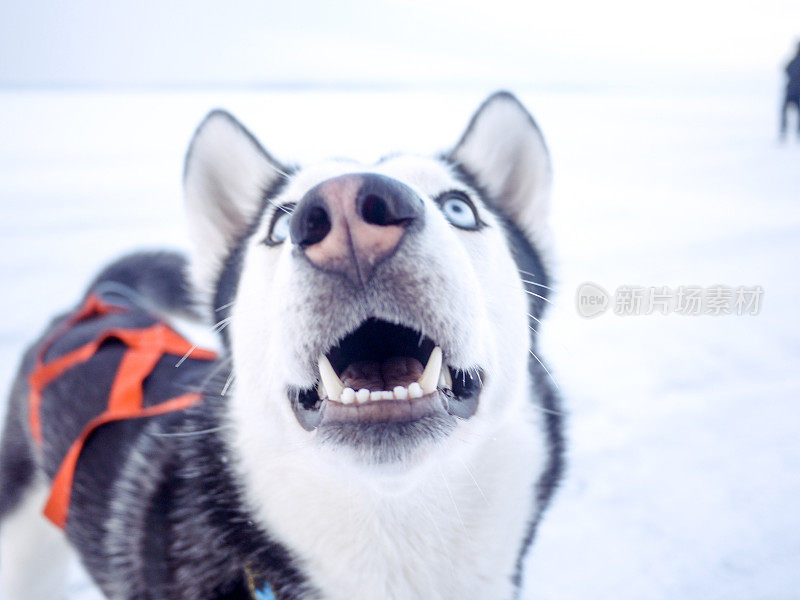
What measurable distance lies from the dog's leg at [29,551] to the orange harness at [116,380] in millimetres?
223

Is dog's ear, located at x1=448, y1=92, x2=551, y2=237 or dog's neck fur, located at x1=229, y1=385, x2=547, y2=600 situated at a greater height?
dog's ear, located at x1=448, y1=92, x2=551, y2=237

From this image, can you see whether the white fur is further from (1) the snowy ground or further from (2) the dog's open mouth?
(1) the snowy ground

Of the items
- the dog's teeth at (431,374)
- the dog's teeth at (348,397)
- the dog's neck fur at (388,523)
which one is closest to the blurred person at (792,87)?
the dog's neck fur at (388,523)

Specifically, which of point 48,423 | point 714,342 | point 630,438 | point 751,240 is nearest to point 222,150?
point 48,423

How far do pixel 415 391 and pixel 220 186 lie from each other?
2.57 ft

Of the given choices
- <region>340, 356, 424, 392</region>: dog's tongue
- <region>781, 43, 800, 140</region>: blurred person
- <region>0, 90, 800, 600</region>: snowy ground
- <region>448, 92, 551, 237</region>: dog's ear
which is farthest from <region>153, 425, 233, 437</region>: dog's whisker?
<region>781, 43, 800, 140</region>: blurred person

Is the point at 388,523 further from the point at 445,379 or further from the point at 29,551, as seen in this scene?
the point at 29,551

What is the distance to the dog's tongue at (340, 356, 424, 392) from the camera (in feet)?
2.75

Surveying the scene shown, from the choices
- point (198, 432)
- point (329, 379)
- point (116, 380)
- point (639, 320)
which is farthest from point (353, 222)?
point (639, 320)

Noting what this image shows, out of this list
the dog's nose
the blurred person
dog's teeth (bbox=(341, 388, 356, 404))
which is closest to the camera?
the dog's nose

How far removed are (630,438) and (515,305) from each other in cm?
140

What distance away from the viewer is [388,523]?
0.95 metres

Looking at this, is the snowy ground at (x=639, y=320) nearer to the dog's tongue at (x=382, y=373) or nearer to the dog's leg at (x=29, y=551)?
the dog's tongue at (x=382, y=373)

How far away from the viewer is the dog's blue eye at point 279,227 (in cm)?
98
